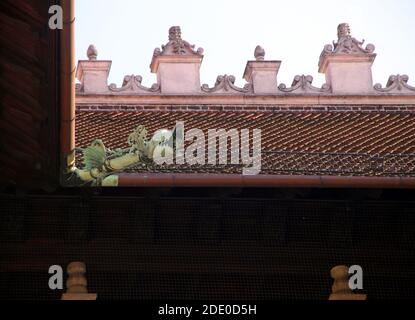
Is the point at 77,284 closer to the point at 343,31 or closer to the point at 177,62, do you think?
the point at 177,62

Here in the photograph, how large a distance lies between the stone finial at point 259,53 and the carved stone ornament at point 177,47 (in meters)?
0.85

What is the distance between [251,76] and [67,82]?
→ 7.22 metres

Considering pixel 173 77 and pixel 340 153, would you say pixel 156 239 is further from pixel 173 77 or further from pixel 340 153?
pixel 173 77

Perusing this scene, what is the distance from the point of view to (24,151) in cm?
1255

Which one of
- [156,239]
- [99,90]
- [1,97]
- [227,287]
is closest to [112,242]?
[156,239]

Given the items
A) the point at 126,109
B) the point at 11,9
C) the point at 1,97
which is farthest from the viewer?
the point at 126,109

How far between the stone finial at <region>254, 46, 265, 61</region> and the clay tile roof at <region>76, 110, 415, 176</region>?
4.60 ft

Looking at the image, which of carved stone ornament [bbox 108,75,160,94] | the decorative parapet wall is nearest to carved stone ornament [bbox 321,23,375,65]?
the decorative parapet wall

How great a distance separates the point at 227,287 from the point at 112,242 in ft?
4.49

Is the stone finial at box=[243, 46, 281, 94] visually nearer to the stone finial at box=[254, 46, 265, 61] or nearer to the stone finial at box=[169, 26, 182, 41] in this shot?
the stone finial at box=[254, 46, 265, 61]

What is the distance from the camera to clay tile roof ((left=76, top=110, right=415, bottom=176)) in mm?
13977

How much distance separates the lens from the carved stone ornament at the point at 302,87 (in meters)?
18.5

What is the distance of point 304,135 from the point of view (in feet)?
54.1

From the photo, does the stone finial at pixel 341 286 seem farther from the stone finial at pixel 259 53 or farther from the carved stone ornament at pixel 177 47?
the carved stone ornament at pixel 177 47
